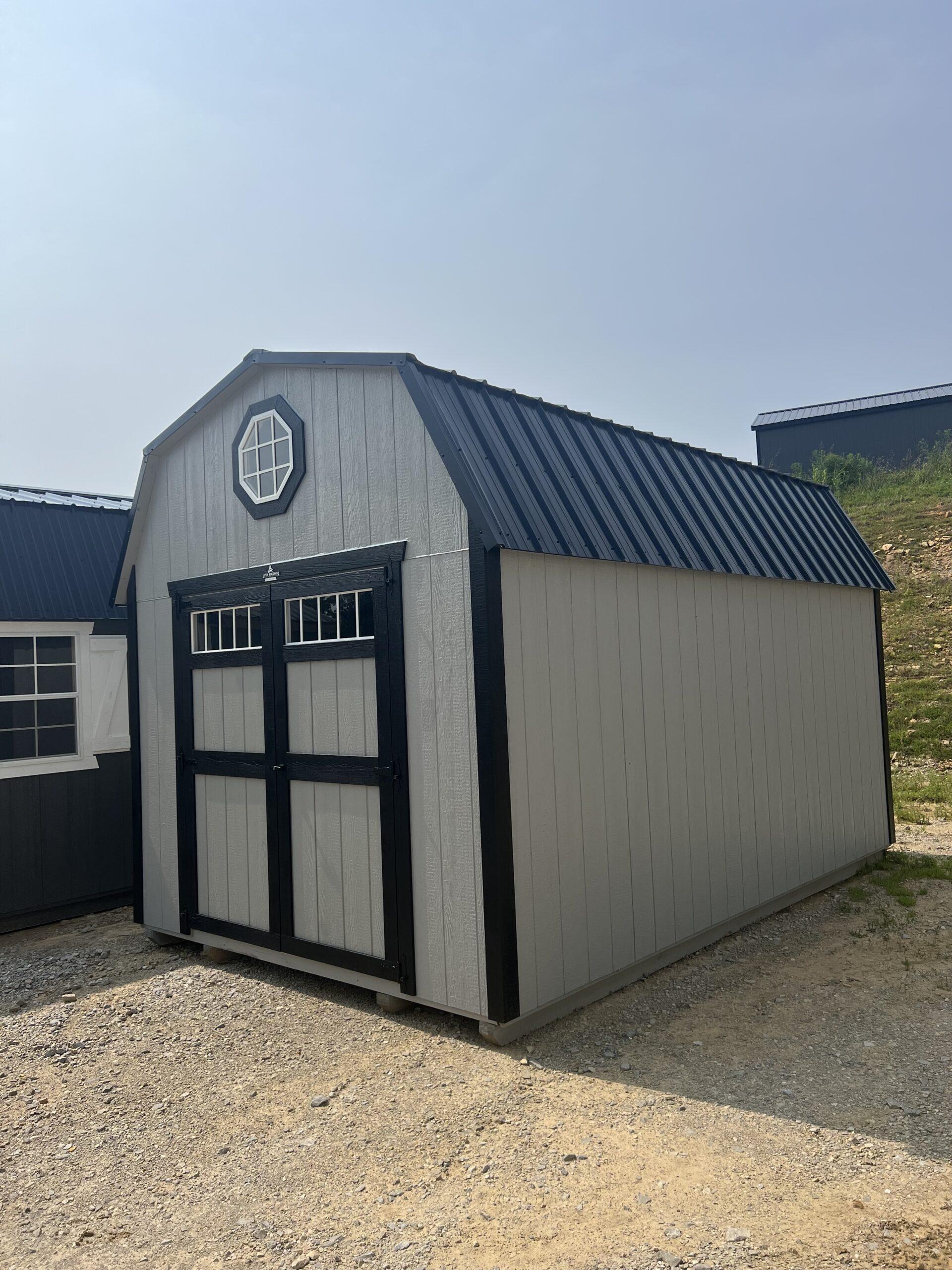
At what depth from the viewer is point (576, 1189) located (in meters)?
3.20

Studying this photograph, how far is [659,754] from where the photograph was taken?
218 inches

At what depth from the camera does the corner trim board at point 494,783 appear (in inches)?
173

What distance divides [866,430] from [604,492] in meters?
21.6

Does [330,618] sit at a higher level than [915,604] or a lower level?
lower

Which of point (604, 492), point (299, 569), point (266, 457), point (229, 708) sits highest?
point (266, 457)

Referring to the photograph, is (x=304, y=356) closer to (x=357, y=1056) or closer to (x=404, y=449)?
(x=404, y=449)

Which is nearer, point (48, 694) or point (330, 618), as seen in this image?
point (330, 618)

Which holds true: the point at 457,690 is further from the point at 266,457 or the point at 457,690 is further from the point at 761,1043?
the point at 761,1043

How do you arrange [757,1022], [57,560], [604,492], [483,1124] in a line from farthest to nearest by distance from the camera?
[57,560] < [604,492] < [757,1022] < [483,1124]

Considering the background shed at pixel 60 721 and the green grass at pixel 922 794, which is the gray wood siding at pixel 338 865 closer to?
the background shed at pixel 60 721

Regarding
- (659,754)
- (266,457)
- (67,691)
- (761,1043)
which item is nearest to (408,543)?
(266,457)

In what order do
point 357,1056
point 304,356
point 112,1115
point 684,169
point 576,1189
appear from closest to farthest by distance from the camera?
point 576,1189, point 112,1115, point 357,1056, point 304,356, point 684,169

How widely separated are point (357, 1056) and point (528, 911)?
1107 mm

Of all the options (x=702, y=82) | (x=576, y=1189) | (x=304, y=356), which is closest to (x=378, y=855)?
(x=576, y=1189)
